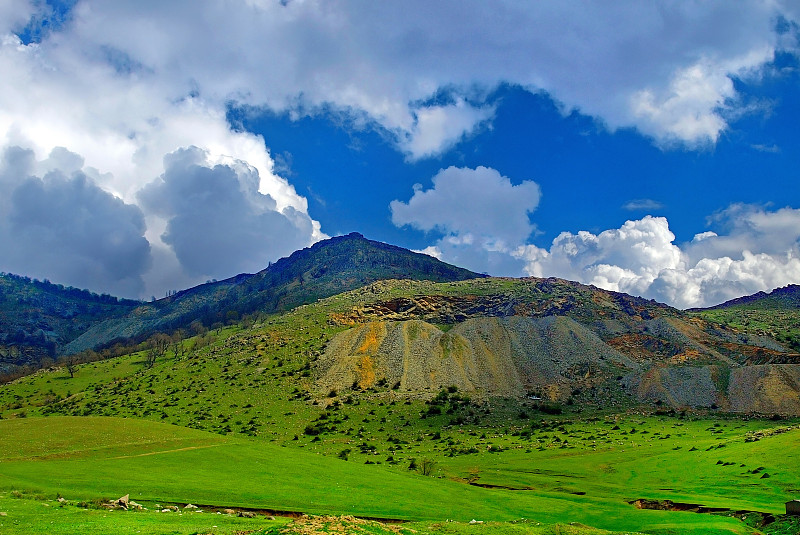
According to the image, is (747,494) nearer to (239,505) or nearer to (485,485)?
(485,485)

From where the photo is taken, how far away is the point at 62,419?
61656mm

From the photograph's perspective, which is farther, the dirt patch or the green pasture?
the green pasture

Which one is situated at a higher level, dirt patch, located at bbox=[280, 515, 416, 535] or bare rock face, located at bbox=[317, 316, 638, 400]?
bare rock face, located at bbox=[317, 316, 638, 400]

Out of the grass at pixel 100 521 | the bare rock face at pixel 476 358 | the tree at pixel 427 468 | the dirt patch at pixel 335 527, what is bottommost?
the tree at pixel 427 468

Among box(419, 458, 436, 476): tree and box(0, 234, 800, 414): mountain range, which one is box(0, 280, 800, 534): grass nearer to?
box(419, 458, 436, 476): tree

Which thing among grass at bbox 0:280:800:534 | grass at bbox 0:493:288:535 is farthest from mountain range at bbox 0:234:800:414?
grass at bbox 0:493:288:535

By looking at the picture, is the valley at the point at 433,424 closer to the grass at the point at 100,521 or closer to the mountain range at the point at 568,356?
the grass at the point at 100,521

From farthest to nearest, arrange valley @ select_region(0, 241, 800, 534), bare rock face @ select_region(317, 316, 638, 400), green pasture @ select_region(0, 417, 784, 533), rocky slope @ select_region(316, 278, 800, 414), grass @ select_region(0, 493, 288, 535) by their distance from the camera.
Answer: bare rock face @ select_region(317, 316, 638, 400) < rocky slope @ select_region(316, 278, 800, 414) < valley @ select_region(0, 241, 800, 534) < green pasture @ select_region(0, 417, 784, 533) < grass @ select_region(0, 493, 288, 535)

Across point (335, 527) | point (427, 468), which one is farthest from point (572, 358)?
point (335, 527)

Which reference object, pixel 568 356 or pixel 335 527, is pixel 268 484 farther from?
pixel 568 356

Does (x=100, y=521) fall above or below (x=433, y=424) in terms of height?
above

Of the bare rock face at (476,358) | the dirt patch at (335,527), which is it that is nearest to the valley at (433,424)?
the dirt patch at (335,527)

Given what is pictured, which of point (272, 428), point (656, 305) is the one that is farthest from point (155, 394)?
point (656, 305)

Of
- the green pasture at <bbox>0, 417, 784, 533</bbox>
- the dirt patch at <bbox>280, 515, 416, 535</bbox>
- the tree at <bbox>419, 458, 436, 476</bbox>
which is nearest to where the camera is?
the dirt patch at <bbox>280, 515, 416, 535</bbox>
